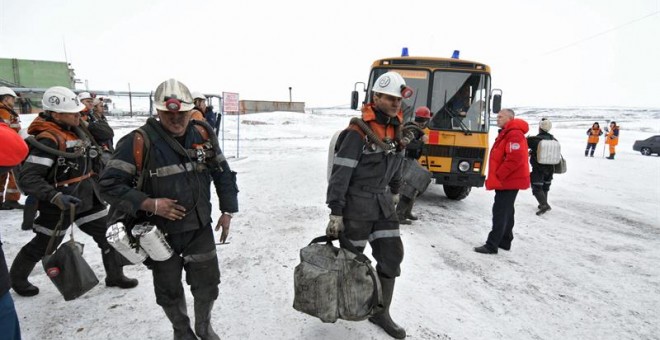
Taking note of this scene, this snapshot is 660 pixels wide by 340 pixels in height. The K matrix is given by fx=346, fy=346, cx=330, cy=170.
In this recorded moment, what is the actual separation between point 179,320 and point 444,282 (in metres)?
2.74

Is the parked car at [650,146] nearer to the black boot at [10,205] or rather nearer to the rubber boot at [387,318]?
the rubber boot at [387,318]

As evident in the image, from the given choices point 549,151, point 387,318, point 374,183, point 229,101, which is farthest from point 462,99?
point 229,101

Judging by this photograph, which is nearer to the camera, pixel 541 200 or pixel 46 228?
pixel 46 228

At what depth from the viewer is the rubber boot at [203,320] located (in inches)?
104

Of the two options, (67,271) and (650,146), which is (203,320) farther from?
(650,146)

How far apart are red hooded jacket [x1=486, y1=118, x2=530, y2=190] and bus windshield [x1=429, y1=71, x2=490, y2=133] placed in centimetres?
179

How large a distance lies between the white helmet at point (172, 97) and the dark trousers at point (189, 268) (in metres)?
Result: 0.90

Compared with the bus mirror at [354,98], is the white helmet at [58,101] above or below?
below

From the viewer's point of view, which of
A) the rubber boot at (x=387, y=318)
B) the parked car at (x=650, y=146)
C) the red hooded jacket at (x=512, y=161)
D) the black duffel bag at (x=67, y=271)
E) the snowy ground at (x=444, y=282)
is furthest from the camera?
the parked car at (x=650, y=146)

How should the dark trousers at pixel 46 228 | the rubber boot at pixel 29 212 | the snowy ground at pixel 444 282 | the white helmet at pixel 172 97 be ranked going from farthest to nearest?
1. the rubber boot at pixel 29 212
2. the dark trousers at pixel 46 228
3. the snowy ground at pixel 444 282
4. the white helmet at pixel 172 97

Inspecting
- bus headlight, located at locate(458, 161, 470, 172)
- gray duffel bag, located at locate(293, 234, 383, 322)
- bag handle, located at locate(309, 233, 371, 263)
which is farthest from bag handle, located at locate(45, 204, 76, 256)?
bus headlight, located at locate(458, 161, 470, 172)

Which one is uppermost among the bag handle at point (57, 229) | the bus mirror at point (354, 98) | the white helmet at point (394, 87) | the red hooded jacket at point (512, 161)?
the bus mirror at point (354, 98)

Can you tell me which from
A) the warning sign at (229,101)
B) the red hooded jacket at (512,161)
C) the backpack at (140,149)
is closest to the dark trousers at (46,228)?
the backpack at (140,149)

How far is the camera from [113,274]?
3.48 metres
